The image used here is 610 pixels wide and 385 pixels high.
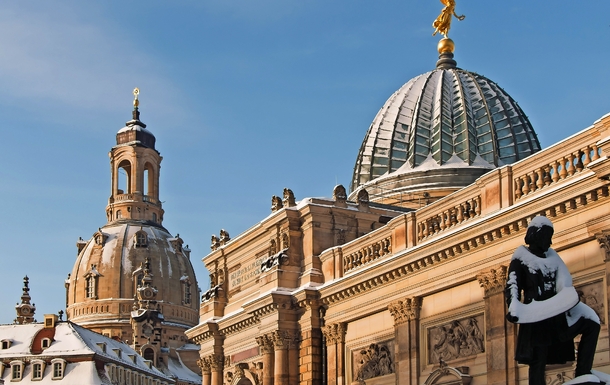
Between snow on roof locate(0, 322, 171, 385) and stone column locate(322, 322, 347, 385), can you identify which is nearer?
stone column locate(322, 322, 347, 385)

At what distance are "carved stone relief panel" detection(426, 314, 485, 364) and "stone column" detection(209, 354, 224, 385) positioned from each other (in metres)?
16.6

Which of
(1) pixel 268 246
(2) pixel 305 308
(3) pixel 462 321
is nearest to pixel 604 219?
(3) pixel 462 321

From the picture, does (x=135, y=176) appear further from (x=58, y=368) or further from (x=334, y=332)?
(x=334, y=332)

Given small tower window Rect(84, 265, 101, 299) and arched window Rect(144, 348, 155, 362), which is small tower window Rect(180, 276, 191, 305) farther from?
arched window Rect(144, 348, 155, 362)

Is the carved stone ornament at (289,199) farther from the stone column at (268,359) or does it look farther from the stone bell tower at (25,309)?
the stone bell tower at (25,309)

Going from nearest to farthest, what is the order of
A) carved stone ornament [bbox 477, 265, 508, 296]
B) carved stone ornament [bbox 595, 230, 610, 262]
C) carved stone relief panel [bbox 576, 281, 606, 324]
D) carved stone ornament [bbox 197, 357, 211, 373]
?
1. carved stone ornament [bbox 595, 230, 610, 262]
2. carved stone relief panel [bbox 576, 281, 606, 324]
3. carved stone ornament [bbox 477, 265, 508, 296]
4. carved stone ornament [bbox 197, 357, 211, 373]

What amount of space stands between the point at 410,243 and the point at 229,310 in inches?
602

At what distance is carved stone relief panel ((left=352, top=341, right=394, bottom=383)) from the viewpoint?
42188mm

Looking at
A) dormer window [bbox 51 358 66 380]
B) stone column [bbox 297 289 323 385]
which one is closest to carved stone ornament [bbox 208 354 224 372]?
stone column [bbox 297 289 323 385]

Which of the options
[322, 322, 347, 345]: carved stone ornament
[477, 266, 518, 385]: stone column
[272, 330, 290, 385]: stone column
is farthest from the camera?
[272, 330, 290, 385]: stone column

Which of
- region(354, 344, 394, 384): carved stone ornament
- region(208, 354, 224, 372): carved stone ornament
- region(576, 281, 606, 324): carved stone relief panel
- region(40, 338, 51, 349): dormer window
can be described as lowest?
region(354, 344, 394, 384): carved stone ornament

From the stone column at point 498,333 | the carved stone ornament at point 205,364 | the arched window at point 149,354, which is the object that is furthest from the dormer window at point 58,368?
the stone column at point 498,333

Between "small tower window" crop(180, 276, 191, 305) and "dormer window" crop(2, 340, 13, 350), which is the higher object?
"small tower window" crop(180, 276, 191, 305)

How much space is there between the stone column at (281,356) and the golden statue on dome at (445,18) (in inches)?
827
